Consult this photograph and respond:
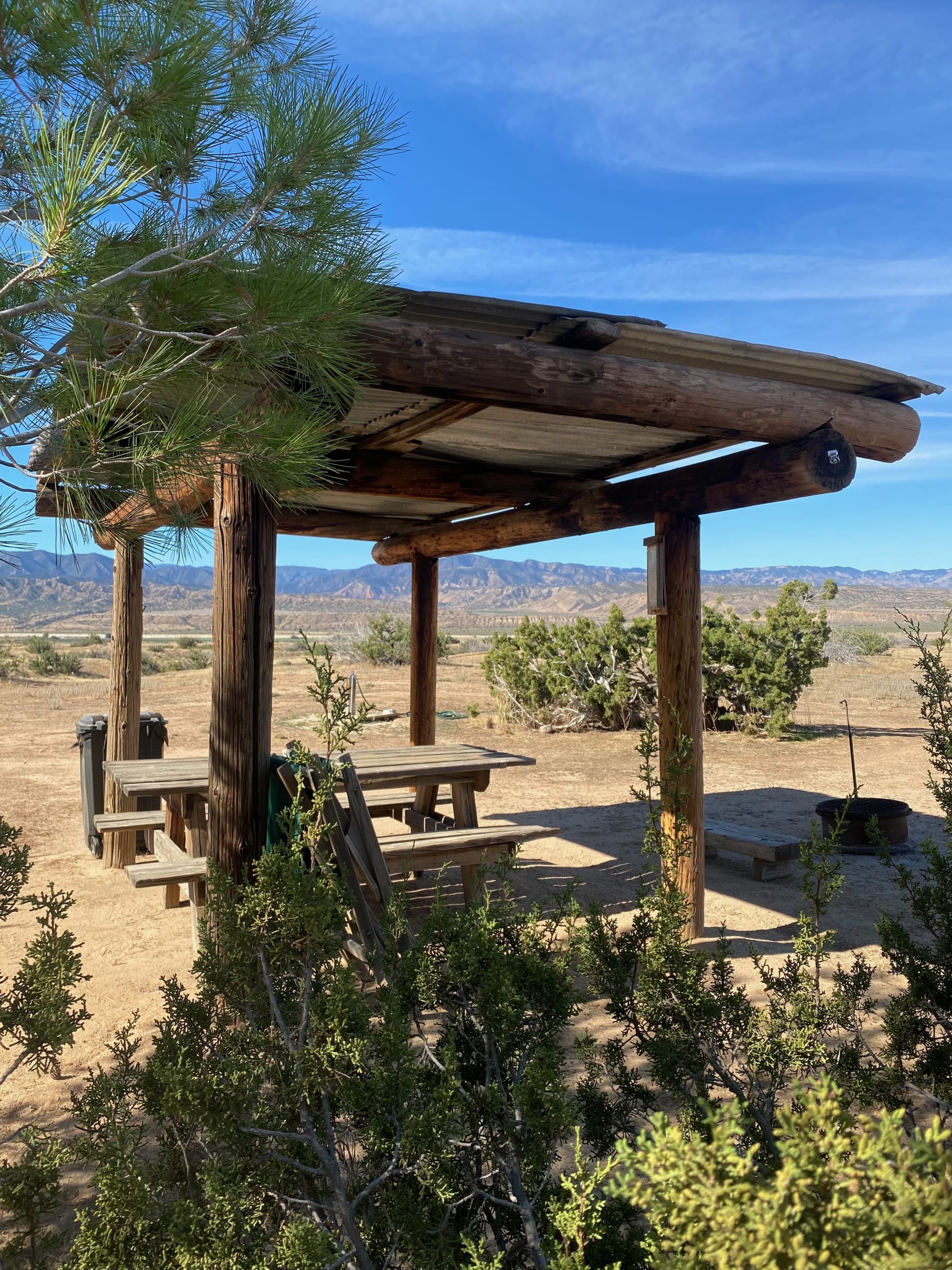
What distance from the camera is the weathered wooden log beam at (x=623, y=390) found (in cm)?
332

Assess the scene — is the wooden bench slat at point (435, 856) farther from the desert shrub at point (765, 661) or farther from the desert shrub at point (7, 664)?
the desert shrub at point (7, 664)

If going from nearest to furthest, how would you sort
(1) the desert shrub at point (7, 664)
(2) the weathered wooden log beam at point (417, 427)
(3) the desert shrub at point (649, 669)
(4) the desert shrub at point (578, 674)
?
(2) the weathered wooden log beam at point (417, 427), (3) the desert shrub at point (649, 669), (4) the desert shrub at point (578, 674), (1) the desert shrub at point (7, 664)

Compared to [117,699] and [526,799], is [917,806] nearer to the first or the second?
[526,799]

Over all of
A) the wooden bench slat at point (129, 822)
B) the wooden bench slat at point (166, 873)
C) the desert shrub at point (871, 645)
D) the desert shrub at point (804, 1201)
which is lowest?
the wooden bench slat at point (166, 873)

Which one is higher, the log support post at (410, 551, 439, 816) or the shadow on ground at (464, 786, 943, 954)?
the log support post at (410, 551, 439, 816)

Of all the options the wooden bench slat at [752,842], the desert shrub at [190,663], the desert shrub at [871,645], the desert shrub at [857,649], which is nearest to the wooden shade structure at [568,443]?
the wooden bench slat at [752,842]

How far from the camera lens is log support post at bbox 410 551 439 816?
8.21 metres

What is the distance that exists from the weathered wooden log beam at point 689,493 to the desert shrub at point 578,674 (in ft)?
21.6

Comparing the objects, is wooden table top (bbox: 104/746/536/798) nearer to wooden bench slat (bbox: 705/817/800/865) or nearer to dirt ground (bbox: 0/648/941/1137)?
dirt ground (bbox: 0/648/941/1137)

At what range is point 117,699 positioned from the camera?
680 cm

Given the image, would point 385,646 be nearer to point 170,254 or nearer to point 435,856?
point 435,856

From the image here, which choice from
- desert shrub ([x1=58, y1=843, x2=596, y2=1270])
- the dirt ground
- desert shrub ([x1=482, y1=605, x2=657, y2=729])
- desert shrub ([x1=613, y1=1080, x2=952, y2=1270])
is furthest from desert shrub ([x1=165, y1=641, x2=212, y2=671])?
desert shrub ([x1=613, y1=1080, x2=952, y2=1270])

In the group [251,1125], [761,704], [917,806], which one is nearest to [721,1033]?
[251,1125]

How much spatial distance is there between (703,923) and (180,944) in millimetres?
3013
